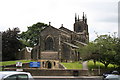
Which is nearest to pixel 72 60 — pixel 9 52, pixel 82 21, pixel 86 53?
pixel 86 53

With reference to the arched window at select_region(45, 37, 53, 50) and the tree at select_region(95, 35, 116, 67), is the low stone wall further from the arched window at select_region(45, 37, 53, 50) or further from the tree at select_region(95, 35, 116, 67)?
the arched window at select_region(45, 37, 53, 50)

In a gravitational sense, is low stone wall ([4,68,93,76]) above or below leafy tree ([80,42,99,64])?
below

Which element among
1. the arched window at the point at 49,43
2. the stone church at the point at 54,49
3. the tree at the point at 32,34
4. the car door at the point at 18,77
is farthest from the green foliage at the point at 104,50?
the tree at the point at 32,34

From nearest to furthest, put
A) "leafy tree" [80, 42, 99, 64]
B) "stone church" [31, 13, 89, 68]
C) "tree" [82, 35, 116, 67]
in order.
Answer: "tree" [82, 35, 116, 67] → "leafy tree" [80, 42, 99, 64] → "stone church" [31, 13, 89, 68]

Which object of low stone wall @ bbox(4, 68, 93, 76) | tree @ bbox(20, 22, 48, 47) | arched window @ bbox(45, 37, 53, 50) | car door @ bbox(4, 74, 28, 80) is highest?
tree @ bbox(20, 22, 48, 47)

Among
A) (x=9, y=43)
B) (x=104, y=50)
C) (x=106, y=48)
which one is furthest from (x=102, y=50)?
(x=9, y=43)

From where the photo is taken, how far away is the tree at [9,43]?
61969 millimetres

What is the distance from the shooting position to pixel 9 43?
204 ft

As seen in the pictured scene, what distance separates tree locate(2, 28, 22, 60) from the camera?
61969mm

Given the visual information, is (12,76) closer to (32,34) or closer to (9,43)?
(9,43)

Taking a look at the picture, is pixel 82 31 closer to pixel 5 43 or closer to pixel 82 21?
pixel 82 21

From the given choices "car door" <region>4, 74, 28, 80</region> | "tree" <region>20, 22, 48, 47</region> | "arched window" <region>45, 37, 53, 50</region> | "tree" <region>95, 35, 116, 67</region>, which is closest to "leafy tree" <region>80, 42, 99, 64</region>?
"tree" <region>95, 35, 116, 67</region>

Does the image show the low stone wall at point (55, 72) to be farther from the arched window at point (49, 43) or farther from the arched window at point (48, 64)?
the arched window at point (49, 43)

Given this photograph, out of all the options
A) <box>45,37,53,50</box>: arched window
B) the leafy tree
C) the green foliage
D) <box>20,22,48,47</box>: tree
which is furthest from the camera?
<box>20,22,48,47</box>: tree
